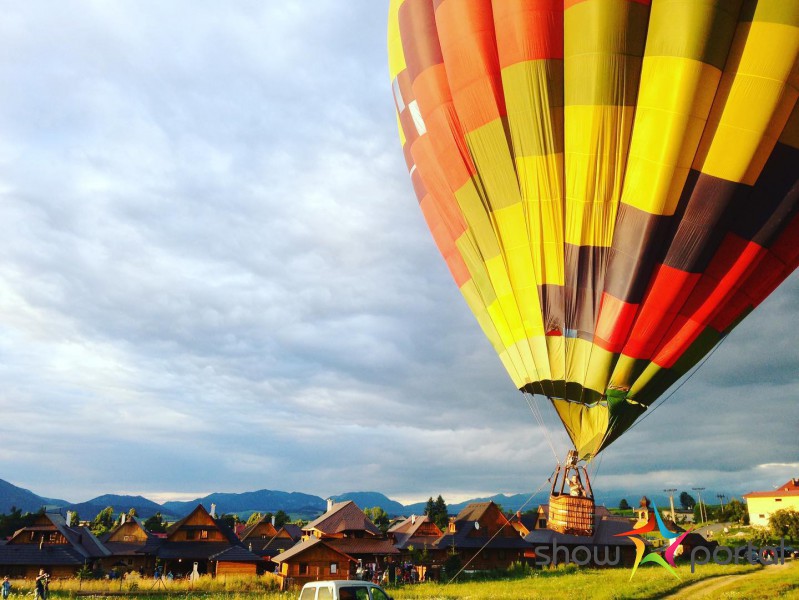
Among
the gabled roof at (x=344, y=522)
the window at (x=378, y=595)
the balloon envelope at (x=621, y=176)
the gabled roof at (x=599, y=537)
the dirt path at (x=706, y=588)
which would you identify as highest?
the balloon envelope at (x=621, y=176)

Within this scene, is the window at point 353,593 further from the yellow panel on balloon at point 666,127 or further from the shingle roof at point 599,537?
the shingle roof at point 599,537

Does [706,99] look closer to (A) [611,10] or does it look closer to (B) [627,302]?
(A) [611,10]

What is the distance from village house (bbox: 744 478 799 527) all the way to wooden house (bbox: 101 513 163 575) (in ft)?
218

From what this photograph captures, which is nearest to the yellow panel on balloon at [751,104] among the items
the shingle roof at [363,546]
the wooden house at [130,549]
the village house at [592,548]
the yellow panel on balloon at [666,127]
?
the yellow panel on balloon at [666,127]

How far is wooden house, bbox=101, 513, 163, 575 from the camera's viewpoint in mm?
53844

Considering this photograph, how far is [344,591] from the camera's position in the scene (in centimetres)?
1336

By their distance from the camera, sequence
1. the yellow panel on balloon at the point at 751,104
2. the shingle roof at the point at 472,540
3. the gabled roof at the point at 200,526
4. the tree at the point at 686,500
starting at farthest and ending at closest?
the tree at the point at 686,500
the shingle roof at the point at 472,540
the gabled roof at the point at 200,526
the yellow panel on balloon at the point at 751,104

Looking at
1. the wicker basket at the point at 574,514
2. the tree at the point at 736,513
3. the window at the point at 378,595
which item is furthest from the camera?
the tree at the point at 736,513

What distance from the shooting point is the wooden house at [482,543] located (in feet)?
169

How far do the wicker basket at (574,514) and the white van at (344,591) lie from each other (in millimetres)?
4201

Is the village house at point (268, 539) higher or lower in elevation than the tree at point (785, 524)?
lower

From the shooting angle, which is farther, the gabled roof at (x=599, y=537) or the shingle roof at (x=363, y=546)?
the shingle roof at (x=363, y=546)

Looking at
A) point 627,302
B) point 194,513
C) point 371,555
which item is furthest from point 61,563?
point 627,302

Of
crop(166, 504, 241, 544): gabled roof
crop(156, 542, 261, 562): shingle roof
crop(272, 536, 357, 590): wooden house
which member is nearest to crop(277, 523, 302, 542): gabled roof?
crop(166, 504, 241, 544): gabled roof
